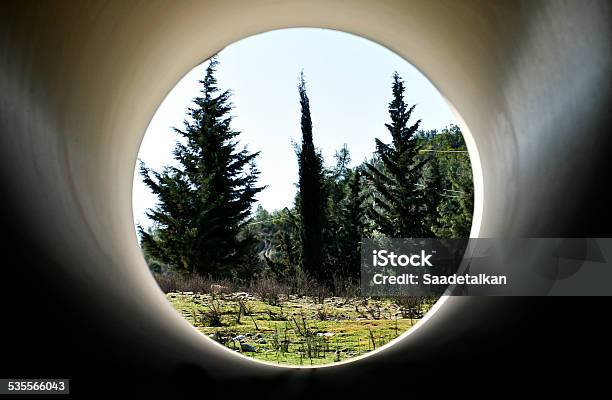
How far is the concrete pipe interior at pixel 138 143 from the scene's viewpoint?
232cm

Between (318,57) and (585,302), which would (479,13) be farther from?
(318,57)

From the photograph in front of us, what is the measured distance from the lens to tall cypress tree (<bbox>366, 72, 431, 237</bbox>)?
1931 centimetres

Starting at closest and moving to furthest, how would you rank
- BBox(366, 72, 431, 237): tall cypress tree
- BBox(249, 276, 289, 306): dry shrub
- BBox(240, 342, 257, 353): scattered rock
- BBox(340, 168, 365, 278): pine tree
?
BBox(240, 342, 257, 353): scattered rock < BBox(249, 276, 289, 306): dry shrub < BBox(340, 168, 365, 278): pine tree < BBox(366, 72, 431, 237): tall cypress tree

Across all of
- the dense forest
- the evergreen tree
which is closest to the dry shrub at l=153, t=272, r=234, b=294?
the dense forest

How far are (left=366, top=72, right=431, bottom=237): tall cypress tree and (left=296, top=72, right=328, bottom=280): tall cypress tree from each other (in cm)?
200

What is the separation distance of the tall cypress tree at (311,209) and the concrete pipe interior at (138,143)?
44.0ft

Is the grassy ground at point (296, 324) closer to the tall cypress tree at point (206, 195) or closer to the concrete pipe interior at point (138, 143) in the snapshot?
the tall cypress tree at point (206, 195)

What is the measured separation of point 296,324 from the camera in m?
13.2

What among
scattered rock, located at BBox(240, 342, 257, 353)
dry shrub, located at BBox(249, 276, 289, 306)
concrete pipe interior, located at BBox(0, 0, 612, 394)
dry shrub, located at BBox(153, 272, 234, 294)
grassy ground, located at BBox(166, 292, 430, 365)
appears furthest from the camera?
dry shrub, located at BBox(153, 272, 234, 294)

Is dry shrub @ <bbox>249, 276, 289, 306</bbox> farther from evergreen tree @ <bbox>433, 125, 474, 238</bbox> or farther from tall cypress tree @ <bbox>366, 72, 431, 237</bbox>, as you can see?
evergreen tree @ <bbox>433, 125, 474, 238</bbox>

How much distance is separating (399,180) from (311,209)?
3.31 m

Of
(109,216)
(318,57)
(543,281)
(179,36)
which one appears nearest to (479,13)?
(543,281)

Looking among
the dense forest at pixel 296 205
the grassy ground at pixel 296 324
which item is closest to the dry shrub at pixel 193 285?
the grassy ground at pixel 296 324

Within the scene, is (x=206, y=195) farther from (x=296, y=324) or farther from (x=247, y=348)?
(x=247, y=348)
